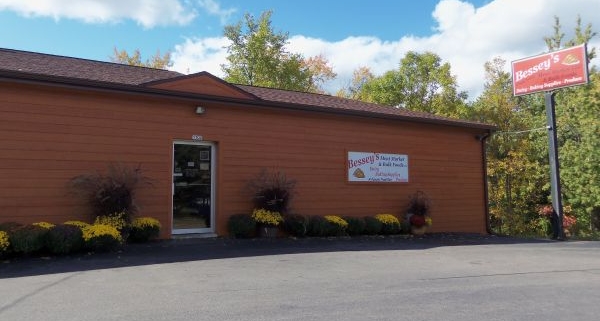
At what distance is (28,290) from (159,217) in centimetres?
505

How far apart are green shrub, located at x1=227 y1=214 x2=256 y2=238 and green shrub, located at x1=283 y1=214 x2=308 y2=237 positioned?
0.82 m

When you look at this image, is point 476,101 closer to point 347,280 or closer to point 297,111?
point 297,111

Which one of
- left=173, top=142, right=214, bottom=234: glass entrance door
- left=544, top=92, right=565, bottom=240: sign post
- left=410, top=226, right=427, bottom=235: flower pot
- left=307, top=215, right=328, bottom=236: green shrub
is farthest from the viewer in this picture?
left=544, top=92, right=565, bottom=240: sign post

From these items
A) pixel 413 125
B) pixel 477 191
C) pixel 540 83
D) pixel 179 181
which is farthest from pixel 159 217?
pixel 540 83

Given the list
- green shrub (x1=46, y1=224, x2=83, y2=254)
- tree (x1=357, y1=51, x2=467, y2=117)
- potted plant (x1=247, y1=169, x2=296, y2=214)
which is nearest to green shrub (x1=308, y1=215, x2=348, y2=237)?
potted plant (x1=247, y1=169, x2=296, y2=214)

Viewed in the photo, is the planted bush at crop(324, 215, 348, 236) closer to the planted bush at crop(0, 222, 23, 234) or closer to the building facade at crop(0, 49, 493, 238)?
the building facade at crop(0, 49, 493, 238)

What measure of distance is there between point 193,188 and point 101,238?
324 cm

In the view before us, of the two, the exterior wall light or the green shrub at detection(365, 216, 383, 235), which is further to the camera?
the green shrub at detection(365, 216, 383, 235)

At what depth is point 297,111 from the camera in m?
13.2

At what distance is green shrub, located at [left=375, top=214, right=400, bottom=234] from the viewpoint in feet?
44.5

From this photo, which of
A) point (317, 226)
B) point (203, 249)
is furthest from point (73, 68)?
point (317, 226)

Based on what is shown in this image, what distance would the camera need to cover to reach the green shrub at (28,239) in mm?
8219

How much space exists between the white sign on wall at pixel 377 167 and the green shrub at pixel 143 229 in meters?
5.59

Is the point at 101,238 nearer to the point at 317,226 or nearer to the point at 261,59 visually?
the point at 317,226
